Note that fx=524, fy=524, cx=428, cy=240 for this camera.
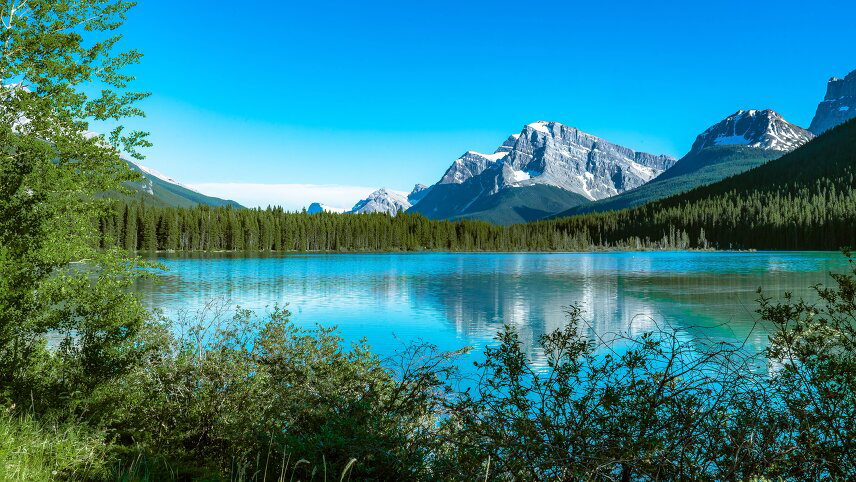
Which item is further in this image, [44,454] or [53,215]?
[53,215]

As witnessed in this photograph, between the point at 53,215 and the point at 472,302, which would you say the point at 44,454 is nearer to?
the point at 53,215

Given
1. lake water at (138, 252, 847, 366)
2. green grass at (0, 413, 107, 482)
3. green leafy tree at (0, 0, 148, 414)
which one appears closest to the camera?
green grass at (0, 413, 107, 482)

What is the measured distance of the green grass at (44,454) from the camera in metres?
6.76

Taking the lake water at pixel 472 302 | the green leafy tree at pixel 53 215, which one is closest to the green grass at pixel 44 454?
the green leafy tree at pixel 53 215

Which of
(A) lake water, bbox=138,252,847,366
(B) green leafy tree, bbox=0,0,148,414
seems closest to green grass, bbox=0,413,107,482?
(B) green leafy tree, bbox=0,0,148,414

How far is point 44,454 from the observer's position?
8.12m

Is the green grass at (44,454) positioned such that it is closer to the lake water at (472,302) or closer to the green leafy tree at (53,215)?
the green leafy tree at (53,215)

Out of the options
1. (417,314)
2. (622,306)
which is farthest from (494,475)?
(622,306)

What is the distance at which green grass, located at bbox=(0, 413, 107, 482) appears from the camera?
22.2 feet

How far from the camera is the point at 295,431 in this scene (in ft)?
31.8

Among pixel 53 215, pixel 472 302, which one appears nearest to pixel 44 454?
pixel 53 215

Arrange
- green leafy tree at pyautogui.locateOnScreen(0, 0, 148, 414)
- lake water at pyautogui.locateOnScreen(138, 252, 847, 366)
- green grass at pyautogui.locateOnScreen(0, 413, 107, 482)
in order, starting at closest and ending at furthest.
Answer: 1. green grass at pyautogui.locateOnScreen(0, 413, 107, 482)
2. green leafy tree at pyautogui.locateOnScreen(0, 0, 148, 414)
3. lake water at pyautogui.locateOnScreen(138, 252, 847, 366)

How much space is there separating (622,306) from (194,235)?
16840 centimetres

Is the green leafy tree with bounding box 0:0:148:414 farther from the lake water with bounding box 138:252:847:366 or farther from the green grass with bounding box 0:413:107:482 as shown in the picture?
the lake water with bounding box 138:252:847:366
